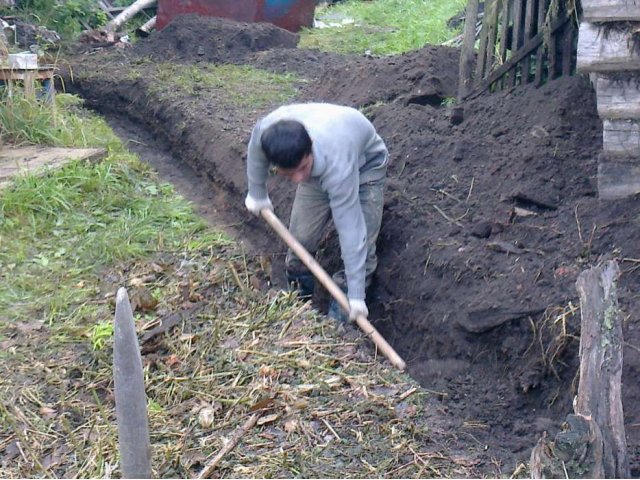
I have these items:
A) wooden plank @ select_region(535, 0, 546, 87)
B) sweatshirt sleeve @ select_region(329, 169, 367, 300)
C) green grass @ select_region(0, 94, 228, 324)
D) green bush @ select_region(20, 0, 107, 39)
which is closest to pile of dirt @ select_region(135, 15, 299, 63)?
green bush @ select_region(20, 0, 107, 39)

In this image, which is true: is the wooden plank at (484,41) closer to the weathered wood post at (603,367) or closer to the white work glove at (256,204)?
Answer: the white work glove at (256,204)

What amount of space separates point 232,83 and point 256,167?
5077mm

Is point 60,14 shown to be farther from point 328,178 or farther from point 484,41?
point 328,178

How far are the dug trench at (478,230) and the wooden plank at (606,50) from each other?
75 centimetres

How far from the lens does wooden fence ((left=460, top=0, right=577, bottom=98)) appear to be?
6438 mm

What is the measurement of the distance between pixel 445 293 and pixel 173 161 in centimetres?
421

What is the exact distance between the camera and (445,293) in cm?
494

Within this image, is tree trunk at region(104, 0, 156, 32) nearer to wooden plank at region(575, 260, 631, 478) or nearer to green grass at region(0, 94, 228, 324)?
green grass at region(0, 94, 228, 324)

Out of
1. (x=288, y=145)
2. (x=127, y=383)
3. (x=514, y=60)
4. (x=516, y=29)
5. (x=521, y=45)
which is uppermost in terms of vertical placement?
(x=516, y=29)

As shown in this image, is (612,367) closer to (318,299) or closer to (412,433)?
(412,433)

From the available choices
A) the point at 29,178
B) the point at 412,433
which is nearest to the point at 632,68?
the point at 412,433

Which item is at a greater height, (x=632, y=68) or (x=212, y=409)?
(x=632, y=68)

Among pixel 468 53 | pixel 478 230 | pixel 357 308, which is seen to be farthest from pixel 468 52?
pixel 357 308

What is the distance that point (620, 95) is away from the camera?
4.84 m
